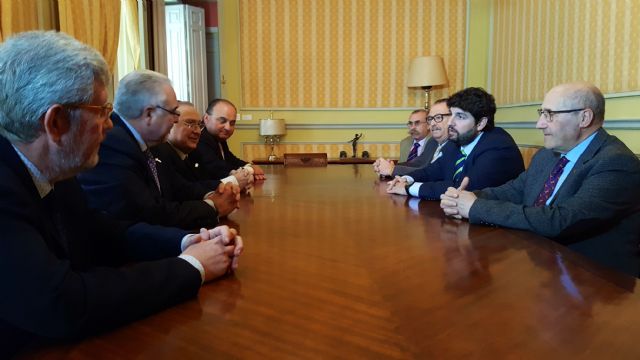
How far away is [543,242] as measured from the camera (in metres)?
1.66

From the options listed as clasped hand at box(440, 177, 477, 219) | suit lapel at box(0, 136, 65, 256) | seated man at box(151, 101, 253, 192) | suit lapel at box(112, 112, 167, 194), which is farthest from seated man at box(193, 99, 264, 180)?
suit lapel at box(0, 136, 65, 256)

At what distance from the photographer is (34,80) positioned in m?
0.96

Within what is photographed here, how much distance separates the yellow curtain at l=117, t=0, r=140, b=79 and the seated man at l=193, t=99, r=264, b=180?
Result: 1.10 metres

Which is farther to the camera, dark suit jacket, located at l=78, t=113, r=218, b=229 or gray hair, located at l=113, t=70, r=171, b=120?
gray hair, located at l=113, t=70, r=171, b=120

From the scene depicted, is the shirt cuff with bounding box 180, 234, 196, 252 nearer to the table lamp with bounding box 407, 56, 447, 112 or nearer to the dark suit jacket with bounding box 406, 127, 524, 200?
the dark suit jacket with bounding box 406, 127, 524, 200

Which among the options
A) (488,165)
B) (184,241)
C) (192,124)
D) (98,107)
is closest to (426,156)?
(488,165)

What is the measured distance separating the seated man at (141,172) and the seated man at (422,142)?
1.80 metres

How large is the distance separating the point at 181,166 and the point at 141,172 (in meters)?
1.31

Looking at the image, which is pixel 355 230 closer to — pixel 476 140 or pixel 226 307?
pixel 226 307

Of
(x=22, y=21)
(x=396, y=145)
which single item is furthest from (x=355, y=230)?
(x=396, y=145)

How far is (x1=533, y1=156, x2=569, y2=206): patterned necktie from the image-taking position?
2.18 m

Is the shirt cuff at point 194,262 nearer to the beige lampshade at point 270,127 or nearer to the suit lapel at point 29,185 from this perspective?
the suit lapel at point 29,185

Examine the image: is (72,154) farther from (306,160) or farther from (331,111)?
(331,111)

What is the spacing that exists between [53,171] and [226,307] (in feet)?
1.49
